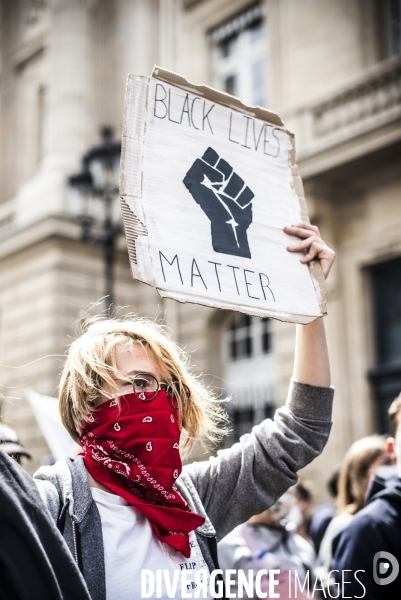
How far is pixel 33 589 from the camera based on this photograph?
1.24 meters

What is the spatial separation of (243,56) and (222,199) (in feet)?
43.9

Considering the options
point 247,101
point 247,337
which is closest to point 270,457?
point 247,337

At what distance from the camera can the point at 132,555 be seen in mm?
1791

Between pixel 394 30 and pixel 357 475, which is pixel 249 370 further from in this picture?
pixel 357 475

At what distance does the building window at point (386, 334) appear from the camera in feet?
36.6

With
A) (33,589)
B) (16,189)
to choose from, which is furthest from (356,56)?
(33,589)

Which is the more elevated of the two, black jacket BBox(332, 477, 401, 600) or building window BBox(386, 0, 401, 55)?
building window BBox(386, 0, 401, 55)

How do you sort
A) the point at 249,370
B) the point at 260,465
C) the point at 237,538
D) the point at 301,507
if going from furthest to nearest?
the point at 249,370 < the point at 301,507 < the point at 237,538 < the point at 260,465

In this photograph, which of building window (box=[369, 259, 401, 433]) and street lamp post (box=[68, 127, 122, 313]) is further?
building window (box=[369, 259, 401, 433])

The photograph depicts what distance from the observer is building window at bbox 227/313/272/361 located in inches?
566

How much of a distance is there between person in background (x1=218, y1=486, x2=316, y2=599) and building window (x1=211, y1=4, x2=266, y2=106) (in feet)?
36.1

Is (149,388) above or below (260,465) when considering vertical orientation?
above

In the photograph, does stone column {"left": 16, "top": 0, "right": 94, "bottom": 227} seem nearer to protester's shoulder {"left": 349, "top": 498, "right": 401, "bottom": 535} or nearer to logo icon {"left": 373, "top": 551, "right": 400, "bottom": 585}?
protester's shoulder {"left": 349, "top": 498, "right": 401, "bottom": 535}

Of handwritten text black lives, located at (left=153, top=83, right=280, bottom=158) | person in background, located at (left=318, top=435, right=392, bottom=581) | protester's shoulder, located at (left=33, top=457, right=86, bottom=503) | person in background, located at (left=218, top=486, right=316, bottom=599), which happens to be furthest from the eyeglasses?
person in background, located at (left=318, top=435, right=392, bottom=581)
